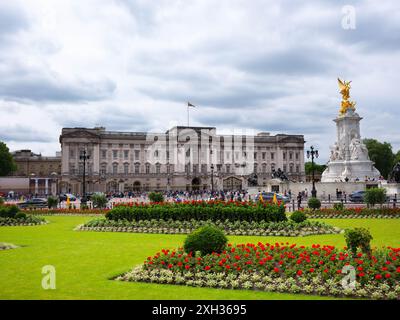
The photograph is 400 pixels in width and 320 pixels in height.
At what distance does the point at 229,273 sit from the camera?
8.75 metres

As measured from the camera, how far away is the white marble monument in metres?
43.2

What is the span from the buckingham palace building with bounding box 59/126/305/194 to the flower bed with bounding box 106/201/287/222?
208ft

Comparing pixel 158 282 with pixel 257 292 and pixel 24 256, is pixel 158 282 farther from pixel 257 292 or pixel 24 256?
pixel 24 256

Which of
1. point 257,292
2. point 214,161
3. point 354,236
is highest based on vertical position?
point 214,161

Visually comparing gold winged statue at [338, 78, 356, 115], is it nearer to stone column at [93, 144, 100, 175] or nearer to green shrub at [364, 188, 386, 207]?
green shrub at [364, 188, 386, 207]

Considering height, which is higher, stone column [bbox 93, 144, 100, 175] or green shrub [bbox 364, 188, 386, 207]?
stone column [bbox 93, 144, 100, 175]

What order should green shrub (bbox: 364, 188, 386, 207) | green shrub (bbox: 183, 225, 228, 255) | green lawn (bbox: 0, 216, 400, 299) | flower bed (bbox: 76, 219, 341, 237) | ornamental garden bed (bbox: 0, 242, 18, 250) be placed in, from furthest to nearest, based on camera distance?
1. green shrub (bbox: 364, 188, 386, 207)
2. flower bed (bbox: 76, 219, 341, 237)
3. ornamental garden bed (bbox: 0, 242, 18, 250)
4. green shrub (bbox: 183, 225, 228, 255)
5. green lawn (bbox: 0, 216, 400, 299)

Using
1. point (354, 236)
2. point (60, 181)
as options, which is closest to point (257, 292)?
point (354, 236)

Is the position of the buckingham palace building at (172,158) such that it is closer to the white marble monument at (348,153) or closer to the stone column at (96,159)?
the stone column at (96,159)

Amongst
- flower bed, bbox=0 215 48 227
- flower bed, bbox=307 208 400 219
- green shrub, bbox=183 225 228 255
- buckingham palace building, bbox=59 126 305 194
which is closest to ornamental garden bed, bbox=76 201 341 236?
flower bed, bbox=0 215 48 227

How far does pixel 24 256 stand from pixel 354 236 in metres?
8.77

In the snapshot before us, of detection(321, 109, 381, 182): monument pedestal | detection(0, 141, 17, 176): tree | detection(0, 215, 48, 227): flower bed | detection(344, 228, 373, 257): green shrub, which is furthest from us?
detection(0, 141, 17, 176): tree

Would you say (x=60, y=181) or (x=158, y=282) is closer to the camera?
(x=158, y=282)

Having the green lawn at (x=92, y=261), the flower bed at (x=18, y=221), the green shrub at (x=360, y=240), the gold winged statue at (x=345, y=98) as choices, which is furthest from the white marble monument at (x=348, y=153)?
the green shrub at (x=360, y=240)
